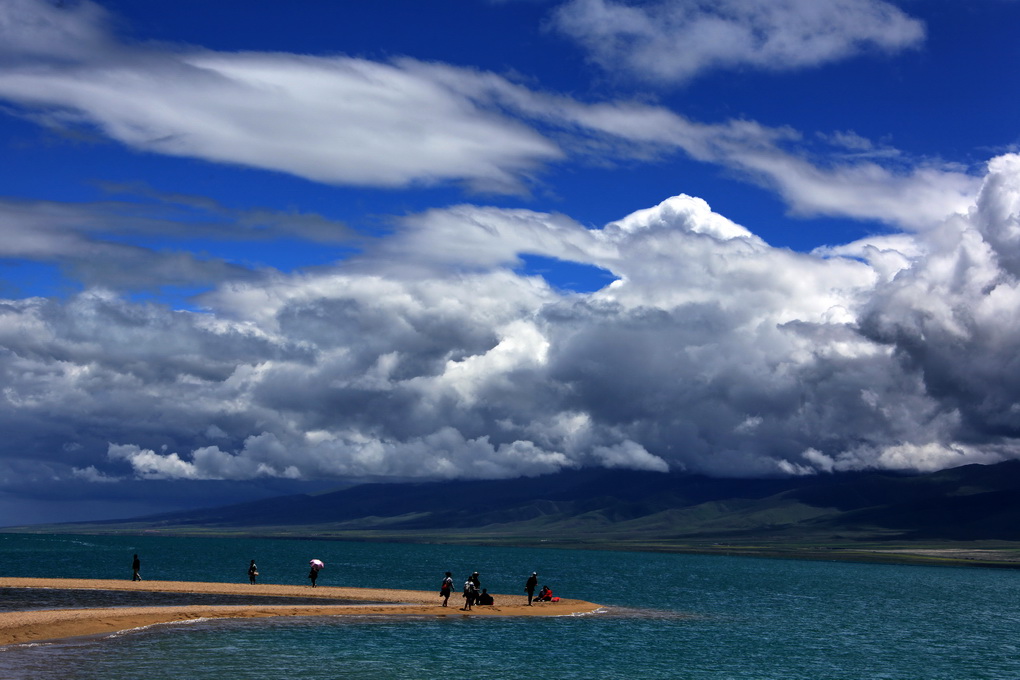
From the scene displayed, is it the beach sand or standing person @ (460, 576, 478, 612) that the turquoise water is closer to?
the beach sand

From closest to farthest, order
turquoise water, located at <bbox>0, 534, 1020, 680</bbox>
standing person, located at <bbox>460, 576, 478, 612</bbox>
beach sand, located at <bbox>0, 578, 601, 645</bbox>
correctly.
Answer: turquoise water, located at <bbox>0, 534, 1020, 680</bbox>, beach sand, located at <bbox>0, 578, 601, 645</bbox>, standing person, located at <bbox>460, 576, 478, 612</bbox>

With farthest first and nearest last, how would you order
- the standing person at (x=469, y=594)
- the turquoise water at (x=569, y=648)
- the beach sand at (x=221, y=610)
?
the standing person at (x=469, y=594) → the beach sand at (x=221, y=610) → the turquoise water at (x=569, y=648)

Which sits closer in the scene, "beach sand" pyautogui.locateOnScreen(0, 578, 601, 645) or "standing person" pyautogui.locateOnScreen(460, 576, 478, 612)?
"beach sand" pyautogui.locateOnScreen(0, 578, 601, 645)

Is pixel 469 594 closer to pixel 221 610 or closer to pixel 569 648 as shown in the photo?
pixel 569 648

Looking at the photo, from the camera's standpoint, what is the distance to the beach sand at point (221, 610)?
71.2 m

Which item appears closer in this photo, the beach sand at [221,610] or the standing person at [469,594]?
the beach sand at [221,610]

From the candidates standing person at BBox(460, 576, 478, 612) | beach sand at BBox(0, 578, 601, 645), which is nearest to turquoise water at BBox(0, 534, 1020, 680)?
beach sand at BBox(0, 578, 601, 645)

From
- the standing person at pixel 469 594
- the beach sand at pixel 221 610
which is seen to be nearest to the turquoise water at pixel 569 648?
the beach sand at pixel 221 610

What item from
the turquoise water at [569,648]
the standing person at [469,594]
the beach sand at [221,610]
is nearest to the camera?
the turquoise water at [569,648]

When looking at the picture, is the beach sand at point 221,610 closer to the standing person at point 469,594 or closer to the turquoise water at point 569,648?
the standing person at point 469,594

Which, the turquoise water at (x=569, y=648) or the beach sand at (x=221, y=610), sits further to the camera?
the beach sand at (x=221, y=610)

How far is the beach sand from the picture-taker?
71.2 m

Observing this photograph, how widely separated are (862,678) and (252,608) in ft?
171

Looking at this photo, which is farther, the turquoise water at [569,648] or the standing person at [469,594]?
the standing person at [469,594]
